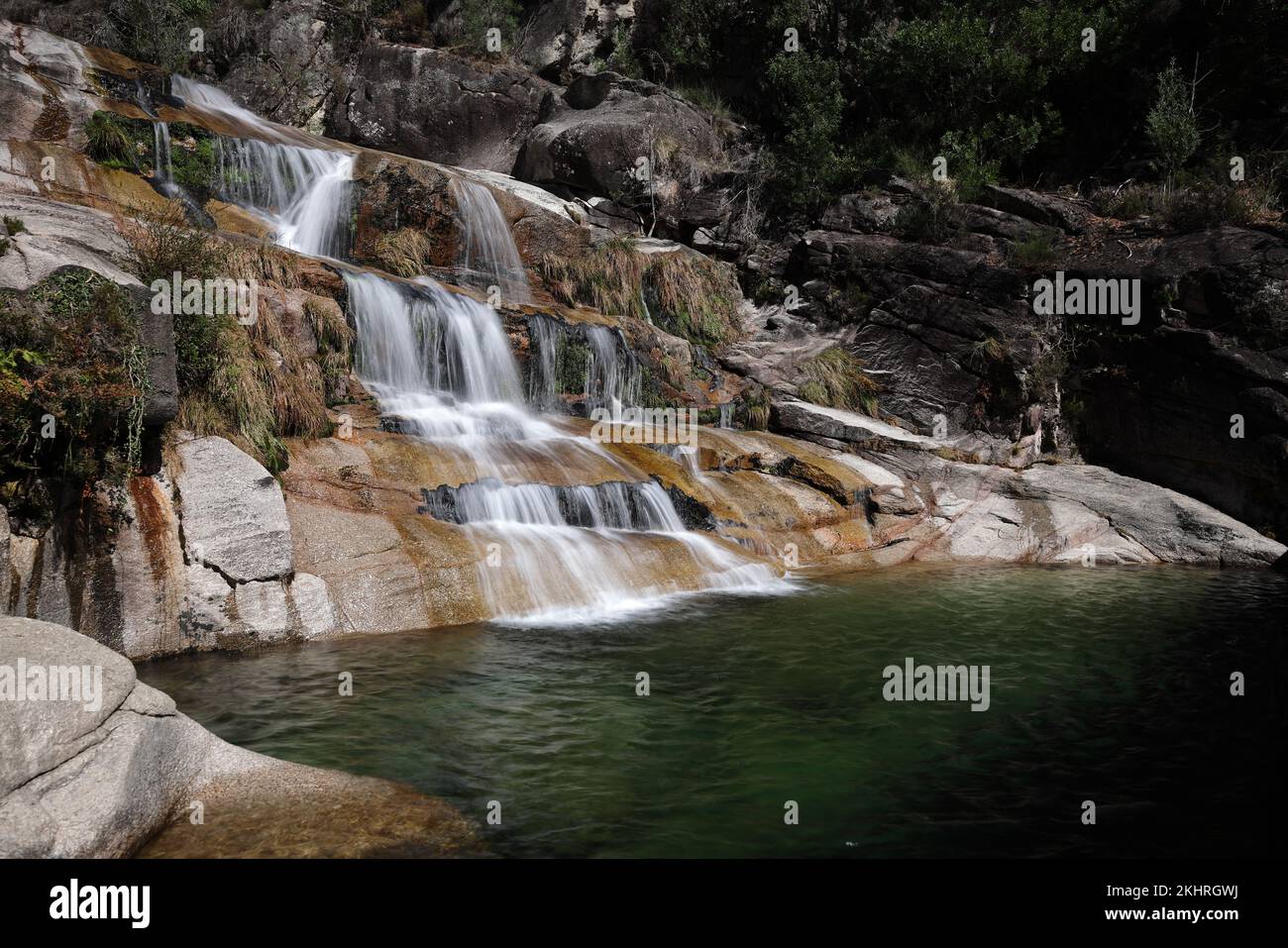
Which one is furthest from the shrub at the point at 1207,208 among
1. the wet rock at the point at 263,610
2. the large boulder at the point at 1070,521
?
the wet rock at the point at 263,610

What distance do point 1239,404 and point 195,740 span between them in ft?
47.6

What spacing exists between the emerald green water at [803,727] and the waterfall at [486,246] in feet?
31.6

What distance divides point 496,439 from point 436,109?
52.7ft

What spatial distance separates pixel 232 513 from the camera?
26.0ft

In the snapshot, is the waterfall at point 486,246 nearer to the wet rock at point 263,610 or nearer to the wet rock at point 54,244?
the wet rock at point 54,244

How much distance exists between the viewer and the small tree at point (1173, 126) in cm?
1675

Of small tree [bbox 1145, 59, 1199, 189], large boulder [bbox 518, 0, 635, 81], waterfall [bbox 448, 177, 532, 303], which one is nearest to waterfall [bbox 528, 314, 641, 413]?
waterfall [bbox 448, 177, 532, 303]

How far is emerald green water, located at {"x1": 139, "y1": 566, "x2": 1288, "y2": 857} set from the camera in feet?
14.5

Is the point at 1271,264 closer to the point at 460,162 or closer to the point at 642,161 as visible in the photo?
the point at 642,161

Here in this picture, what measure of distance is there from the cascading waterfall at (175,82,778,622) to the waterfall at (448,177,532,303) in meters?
0.04

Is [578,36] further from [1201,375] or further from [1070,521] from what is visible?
[1070,521]

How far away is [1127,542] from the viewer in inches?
500

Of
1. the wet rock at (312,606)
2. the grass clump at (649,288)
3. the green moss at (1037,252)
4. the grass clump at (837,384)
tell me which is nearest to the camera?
the wet rock at (312,606)

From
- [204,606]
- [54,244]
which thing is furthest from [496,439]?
[54,244]
